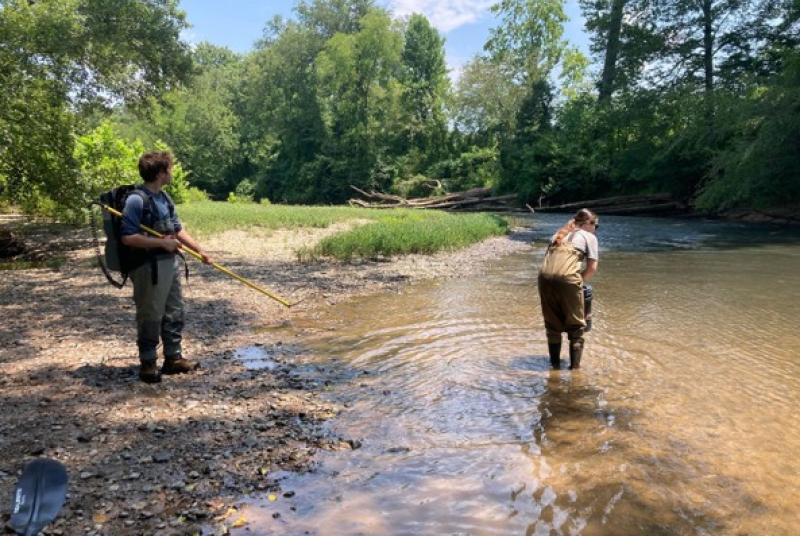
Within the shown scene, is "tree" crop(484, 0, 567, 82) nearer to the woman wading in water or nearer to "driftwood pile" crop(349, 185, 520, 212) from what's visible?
"driftwood pile" crop(349, 185, 520, 212)

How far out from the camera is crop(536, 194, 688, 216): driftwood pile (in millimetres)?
28891

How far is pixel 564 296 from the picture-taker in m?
5.66

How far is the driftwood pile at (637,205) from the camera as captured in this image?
28.9m

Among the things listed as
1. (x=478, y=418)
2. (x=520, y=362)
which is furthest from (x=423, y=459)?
(x=520, y=362)

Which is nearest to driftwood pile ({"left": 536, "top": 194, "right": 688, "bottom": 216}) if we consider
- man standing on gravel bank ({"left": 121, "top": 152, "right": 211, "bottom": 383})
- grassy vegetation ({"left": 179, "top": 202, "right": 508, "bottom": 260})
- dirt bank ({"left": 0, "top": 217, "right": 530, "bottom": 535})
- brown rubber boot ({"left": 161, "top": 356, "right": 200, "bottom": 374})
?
grassy vegetation ({"left": 179, "top": 202, "right": 508, "bottom": 260})

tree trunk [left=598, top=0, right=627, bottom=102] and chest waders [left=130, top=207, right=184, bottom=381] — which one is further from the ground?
tree trunk [left=598, top=0, right=627, bottom=102]

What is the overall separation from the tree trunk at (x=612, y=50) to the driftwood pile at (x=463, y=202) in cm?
866

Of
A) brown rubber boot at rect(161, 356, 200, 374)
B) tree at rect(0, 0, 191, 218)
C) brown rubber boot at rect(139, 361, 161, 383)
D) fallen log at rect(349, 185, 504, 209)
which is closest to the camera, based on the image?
brown rubber boot at rect(139, 361, 161, 383)

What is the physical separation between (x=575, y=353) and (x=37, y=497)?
190 inches

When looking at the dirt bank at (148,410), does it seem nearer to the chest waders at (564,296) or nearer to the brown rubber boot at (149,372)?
the brown rubber boot at (149,372)

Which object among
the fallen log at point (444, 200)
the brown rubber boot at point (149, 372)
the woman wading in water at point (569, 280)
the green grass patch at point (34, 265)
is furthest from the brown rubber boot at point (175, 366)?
the fallen log at point (444, 200)

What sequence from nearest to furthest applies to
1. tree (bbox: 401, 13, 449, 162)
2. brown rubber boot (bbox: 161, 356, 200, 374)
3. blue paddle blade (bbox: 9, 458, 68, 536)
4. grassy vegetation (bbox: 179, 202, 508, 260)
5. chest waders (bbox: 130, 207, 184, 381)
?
blue paddle blade (bbox: 9, 458, 68, 536) < chest waders (bbox: 130, 207, 184, 381) < brown rubber boot (bbox: 161, 356, 200, 374) < grassy vegetation (bbox: 179, 202, 508, 260) < tree (bbox: 401, 13, 449, 162)

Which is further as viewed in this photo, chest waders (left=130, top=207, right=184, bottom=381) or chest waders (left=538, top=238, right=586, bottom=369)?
chest waders (left=538, top=238, right=586, bottom=369)

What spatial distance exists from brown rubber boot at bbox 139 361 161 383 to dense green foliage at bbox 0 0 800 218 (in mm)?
8714
